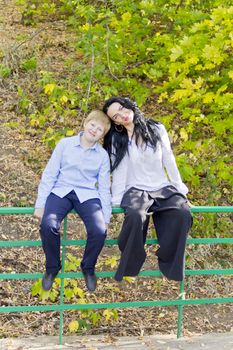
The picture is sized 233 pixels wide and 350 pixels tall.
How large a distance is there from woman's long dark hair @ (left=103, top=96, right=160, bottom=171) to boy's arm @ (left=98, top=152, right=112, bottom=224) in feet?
0.19

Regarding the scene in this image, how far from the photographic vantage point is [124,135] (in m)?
4.25

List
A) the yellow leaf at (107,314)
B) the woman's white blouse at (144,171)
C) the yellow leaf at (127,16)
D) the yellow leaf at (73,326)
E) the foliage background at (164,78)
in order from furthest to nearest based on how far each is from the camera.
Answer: the yellow leaf at (127,16) → the foliage background at (164,78) → the yellow leaf at (107,314) → the yellow leaf at (73,326) → the woman's white blouse at (144,171)

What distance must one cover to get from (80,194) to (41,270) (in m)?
1.87

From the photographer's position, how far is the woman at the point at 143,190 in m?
3.97

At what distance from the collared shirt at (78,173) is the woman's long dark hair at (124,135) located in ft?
0.33

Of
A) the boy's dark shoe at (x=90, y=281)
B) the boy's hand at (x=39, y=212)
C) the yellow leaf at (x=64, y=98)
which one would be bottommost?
the boy's dark shoe at (x=90, y=281)

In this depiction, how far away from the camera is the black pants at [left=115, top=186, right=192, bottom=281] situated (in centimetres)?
392

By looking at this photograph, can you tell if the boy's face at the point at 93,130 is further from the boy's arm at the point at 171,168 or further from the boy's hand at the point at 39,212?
the boy's hand at the point at 39,212

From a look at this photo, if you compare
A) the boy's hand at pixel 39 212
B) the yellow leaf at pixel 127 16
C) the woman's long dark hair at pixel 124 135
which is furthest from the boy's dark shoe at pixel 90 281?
the yellow leaf at pixel 127 16

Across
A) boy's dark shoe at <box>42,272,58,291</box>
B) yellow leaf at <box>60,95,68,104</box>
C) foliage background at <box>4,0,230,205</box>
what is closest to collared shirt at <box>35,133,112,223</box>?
boy's dark shoe at <box>42,272,58,291</box>

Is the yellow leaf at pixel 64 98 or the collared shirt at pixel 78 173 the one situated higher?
the yellow leaf at pixel 64 98

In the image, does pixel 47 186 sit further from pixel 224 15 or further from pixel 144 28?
pixel 144 28

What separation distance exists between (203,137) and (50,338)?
402 centimetres

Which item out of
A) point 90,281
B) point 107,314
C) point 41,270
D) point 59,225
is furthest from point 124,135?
point 41,270
